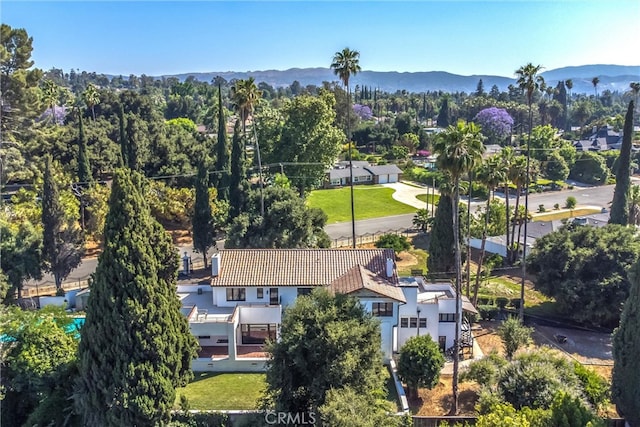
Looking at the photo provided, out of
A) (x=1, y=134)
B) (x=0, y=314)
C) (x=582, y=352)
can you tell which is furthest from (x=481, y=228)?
(x=1, y=134)

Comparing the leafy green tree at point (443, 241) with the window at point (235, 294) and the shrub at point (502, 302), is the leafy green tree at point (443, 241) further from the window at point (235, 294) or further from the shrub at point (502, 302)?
the window at point (235, 294)

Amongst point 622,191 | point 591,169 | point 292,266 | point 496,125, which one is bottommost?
point 292,266

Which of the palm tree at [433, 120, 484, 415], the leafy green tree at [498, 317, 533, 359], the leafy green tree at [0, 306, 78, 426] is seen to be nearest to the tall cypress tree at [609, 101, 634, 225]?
the leafy green tree at [498, 317, 533, 359]

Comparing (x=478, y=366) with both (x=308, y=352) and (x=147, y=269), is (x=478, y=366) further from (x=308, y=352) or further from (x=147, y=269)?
(x=147, y=269)

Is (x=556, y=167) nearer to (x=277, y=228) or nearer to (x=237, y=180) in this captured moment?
(x=237, y=180)

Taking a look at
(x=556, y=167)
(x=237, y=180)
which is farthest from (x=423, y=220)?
(x=556, y=167)

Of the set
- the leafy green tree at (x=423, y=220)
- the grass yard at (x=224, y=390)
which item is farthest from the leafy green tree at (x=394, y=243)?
the grass yard at (x=224, y=390)
